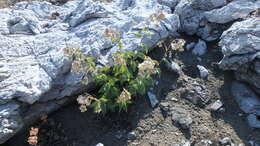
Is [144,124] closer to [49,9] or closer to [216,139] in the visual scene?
[216,139]

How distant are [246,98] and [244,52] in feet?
2.80

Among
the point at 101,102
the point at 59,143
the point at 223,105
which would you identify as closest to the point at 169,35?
the point at 223,105

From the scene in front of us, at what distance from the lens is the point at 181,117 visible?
4555 mm

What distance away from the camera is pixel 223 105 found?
478 cm

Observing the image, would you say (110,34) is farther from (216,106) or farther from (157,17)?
(216,106)

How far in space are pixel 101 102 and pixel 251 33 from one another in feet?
9.89

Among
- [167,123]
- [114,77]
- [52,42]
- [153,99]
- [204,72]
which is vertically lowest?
[167,123]

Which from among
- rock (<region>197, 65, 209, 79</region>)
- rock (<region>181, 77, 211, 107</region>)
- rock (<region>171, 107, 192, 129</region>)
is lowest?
rock (<region>171, 107, 192, 129</region>)

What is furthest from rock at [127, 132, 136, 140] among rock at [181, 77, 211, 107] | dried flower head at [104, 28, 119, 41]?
dried flower head at [104, 28, 119, 41]

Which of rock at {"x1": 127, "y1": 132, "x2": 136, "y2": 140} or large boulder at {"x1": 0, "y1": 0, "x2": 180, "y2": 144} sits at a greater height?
large boulder at {"x1": 0, "y1": 0, "x2": 180, "y2": 144}

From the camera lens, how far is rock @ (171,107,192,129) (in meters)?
4.47

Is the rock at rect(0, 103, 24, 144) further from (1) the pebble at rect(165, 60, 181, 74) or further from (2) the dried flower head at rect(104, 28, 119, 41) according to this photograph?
(1) the pebble at rect(165, 60, 181, 74)

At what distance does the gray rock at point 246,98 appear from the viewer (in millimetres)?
4613

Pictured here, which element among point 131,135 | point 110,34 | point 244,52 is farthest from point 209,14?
point 131,135
